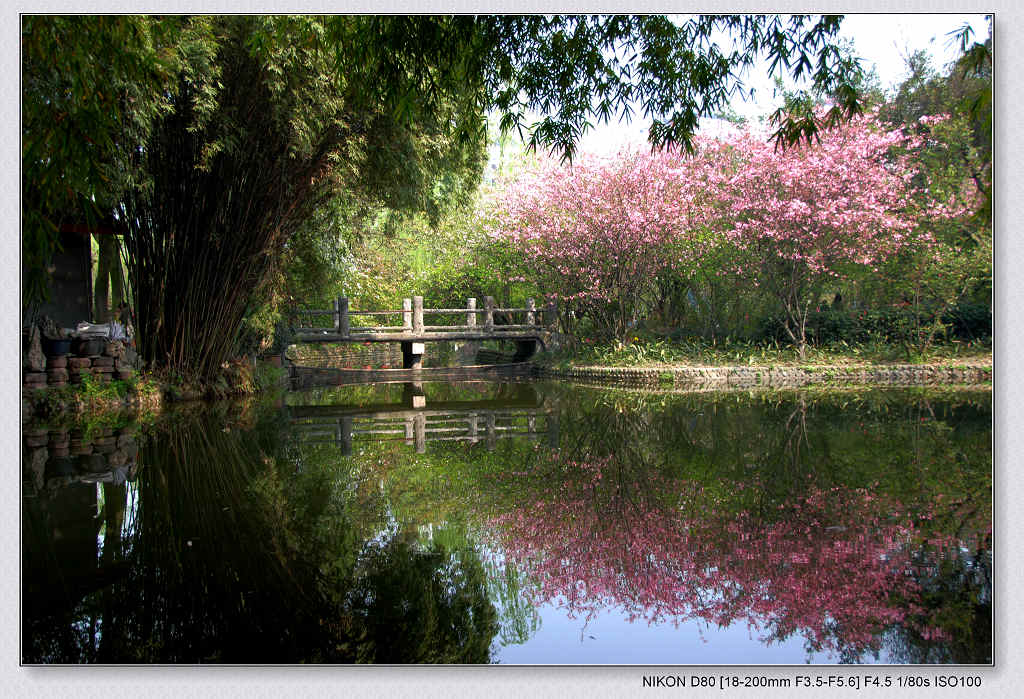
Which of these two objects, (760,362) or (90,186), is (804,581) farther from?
(760,362)

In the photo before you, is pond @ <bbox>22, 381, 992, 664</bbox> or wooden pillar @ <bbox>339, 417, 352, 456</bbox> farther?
wooden pillar @ <bbox>339, 417, 352, 456</bbox>

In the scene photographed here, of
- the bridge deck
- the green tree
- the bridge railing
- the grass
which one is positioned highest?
the green tree

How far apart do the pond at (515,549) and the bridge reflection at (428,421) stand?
36cm

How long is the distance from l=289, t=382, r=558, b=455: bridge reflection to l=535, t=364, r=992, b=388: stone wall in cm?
217

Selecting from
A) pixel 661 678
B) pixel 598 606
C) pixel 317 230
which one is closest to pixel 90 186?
pixel 598 606

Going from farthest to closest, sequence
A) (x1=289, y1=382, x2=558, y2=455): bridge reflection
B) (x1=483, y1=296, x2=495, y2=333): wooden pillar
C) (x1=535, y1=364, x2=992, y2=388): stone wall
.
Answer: (x1=483, y1=296, x2=495, y2=333): wooden pillar, (x1=535, y1=364, x2=992, y2=388): stone wall, (x1=289, y1=382, x2=558, y2=455): bridge reflection

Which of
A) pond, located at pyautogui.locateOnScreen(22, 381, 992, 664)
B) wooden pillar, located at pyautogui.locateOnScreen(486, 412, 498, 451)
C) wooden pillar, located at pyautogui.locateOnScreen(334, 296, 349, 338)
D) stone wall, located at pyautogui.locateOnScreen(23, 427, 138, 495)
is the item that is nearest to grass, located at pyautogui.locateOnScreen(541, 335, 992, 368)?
pond, located at pyautogui.locateOnScreen(22, 381, 992, 664)

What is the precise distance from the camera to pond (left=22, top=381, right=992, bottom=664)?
2.15 meters

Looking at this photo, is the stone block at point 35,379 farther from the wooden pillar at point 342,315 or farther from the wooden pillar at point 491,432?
the wooden pillar at point 342,315

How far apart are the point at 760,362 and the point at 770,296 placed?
1943 millimetres

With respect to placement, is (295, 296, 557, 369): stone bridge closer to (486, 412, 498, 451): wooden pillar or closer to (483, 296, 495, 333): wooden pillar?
(483, 296, 495, 333): wooden pillar

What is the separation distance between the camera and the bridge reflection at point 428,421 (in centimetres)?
637

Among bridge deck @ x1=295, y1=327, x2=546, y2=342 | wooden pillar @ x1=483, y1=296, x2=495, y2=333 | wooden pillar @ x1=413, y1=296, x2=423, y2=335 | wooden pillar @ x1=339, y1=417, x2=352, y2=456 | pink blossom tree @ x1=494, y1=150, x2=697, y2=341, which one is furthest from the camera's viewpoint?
wooden pillar @ x1=483, y1=296, x2=495, y2=333

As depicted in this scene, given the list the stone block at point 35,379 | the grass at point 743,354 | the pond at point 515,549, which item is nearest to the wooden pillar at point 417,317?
the grass at point 743,354
